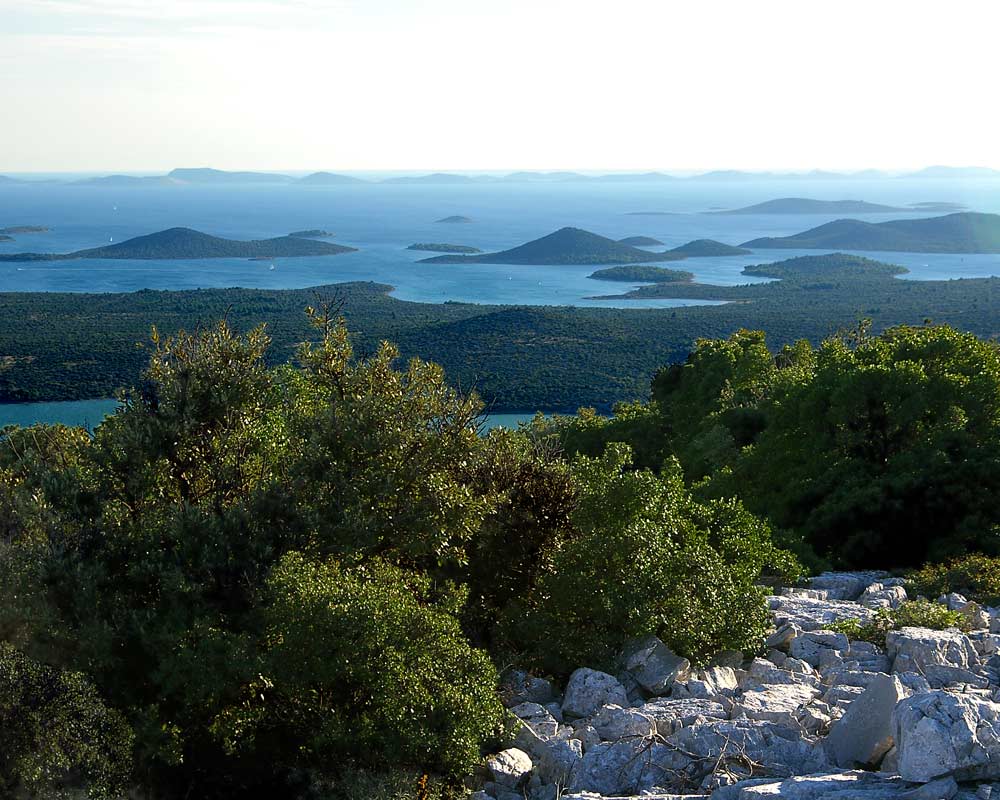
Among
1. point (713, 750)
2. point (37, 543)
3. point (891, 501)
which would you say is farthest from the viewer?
point (891, 501)

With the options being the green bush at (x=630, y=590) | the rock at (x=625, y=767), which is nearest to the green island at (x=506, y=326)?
the green bush at (x=630, y=590)

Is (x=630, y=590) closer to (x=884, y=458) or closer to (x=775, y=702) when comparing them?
(x=775, y=702)

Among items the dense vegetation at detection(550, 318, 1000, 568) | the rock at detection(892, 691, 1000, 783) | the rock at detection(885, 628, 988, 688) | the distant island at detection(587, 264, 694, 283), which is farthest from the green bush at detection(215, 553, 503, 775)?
the distant island at detection(587, 264, 694, 283)

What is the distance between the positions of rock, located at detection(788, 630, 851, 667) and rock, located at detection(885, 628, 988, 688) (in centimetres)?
62

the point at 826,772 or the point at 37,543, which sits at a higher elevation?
the point at 37,543

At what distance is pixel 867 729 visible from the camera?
9391 millimetres

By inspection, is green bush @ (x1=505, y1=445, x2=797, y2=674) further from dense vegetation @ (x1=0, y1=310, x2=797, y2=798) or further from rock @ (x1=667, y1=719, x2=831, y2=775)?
rock @ (x1=667, y1=719, x2=831, y2=775)

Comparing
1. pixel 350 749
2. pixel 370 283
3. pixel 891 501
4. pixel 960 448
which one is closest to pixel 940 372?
pixel 960 448

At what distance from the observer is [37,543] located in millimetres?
11914

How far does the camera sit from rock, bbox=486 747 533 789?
1012 cm

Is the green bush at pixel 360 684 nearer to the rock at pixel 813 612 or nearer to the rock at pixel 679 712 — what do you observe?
the rock at pixel 679 712

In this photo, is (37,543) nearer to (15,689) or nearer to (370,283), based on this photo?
(15,689)

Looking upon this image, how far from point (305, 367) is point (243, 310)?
113578mm

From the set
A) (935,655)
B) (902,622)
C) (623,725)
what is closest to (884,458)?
(902,622)
